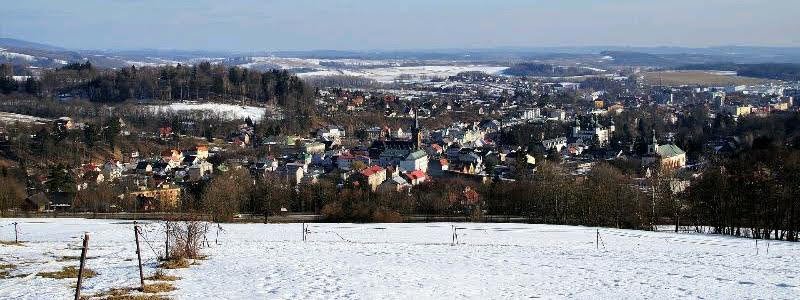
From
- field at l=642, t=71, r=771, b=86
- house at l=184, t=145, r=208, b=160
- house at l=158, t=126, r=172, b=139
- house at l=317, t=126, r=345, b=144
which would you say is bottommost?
house at l=184, t=145, r=208, b=160

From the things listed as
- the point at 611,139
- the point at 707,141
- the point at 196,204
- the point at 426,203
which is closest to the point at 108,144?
the point at 196,204

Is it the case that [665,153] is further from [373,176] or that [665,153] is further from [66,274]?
[66,274]

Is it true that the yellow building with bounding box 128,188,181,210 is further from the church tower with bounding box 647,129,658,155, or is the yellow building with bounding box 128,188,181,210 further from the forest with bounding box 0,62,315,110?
the forest with bounding box 0,62,315,110

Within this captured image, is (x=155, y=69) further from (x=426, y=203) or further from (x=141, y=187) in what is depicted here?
(x=426, y=203)

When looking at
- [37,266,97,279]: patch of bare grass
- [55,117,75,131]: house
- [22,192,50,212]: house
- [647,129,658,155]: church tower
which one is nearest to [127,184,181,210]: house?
[22,192,50,212]: house

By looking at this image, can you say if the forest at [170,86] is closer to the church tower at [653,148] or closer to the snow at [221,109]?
the snow at [221,109]

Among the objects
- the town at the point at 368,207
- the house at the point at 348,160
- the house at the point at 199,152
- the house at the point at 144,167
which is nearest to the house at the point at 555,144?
the town at the point at 368,207
